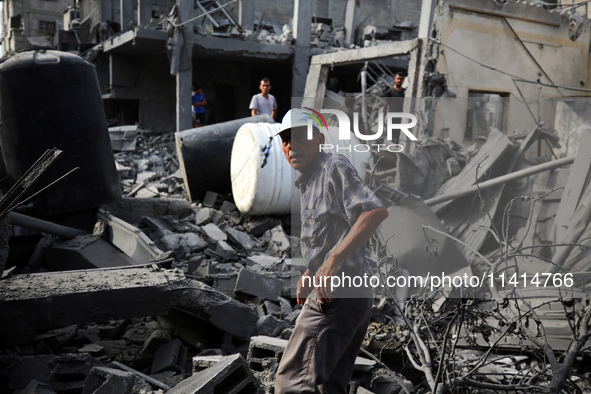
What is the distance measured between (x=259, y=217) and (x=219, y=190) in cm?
118

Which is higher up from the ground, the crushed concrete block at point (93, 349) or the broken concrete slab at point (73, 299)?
the broken concrete slab at point (73, 299)

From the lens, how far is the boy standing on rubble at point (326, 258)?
7.77ft

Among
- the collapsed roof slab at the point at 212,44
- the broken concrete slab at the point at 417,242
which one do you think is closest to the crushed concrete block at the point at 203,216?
the broken concrete slab at the point at 417,242

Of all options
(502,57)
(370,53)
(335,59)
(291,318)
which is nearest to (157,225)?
(291,318)

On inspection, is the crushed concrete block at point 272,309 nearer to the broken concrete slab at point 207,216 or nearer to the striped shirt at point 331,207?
the striped shirt at point 331,207

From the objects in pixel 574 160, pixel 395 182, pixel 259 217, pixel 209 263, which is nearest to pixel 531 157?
pixel 574 160

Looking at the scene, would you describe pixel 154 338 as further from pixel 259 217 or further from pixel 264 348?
pixel 259 217

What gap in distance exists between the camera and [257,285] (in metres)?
5.04

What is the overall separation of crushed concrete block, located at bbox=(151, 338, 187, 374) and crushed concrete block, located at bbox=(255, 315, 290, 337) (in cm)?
62

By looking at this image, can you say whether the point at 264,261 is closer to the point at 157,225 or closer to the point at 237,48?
the point at 157,225

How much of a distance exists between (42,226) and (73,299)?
6.36 feet

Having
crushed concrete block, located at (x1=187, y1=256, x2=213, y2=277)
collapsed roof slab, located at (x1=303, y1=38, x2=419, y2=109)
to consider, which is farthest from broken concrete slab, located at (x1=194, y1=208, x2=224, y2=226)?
collapsed roof slab, located at (x1=303, y1=38, x2=419, y2=109)

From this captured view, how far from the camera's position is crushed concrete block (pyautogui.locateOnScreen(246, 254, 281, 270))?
6293mm

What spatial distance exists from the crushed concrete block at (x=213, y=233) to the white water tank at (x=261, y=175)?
1.83 ft
